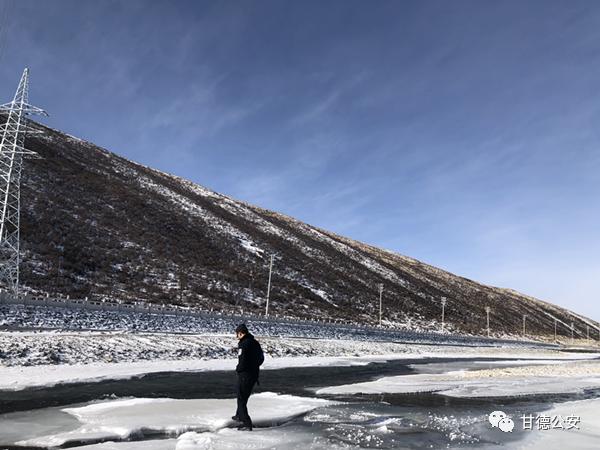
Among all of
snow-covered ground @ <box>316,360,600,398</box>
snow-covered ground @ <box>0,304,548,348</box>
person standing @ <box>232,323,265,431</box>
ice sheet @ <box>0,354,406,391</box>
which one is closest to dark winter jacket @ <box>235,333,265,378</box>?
person standing @ <box>232,323,265,431</box>

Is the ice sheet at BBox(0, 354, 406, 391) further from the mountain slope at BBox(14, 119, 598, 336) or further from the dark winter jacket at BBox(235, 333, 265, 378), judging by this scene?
the mountain slope at BBox(14, 119, 598, 336)

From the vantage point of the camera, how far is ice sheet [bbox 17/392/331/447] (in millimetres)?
8289

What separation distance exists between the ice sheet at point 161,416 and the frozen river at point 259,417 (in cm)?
2

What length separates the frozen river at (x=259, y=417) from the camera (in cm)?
806

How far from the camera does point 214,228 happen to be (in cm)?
8925

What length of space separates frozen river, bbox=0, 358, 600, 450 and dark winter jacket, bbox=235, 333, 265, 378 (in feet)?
3.58

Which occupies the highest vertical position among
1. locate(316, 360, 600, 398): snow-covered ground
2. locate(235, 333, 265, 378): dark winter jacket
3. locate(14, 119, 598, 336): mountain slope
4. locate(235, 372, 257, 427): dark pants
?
locate(14, 119, 598, 336): mountain slope

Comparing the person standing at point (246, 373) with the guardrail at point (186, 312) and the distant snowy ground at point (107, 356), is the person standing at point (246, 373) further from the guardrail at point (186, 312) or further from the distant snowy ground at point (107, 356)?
the guardrail at point (186, 312)

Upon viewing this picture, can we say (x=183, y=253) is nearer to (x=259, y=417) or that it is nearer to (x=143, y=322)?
(x=143, y=322)

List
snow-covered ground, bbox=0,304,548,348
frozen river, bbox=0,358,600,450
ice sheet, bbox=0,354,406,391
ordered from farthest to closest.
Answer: snow-covered ground, bbox=0,304,548,348, ice sheet, bbox=0,354,406,391, frozen river, bbox=0,358,600,450

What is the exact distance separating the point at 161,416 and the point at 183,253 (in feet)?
216

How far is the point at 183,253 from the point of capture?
2916 inches

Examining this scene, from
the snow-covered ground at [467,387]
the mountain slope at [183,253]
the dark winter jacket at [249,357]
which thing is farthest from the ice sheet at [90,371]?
the mountain slope at [183,253]

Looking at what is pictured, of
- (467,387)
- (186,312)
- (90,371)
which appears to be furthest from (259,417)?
(186,312)
